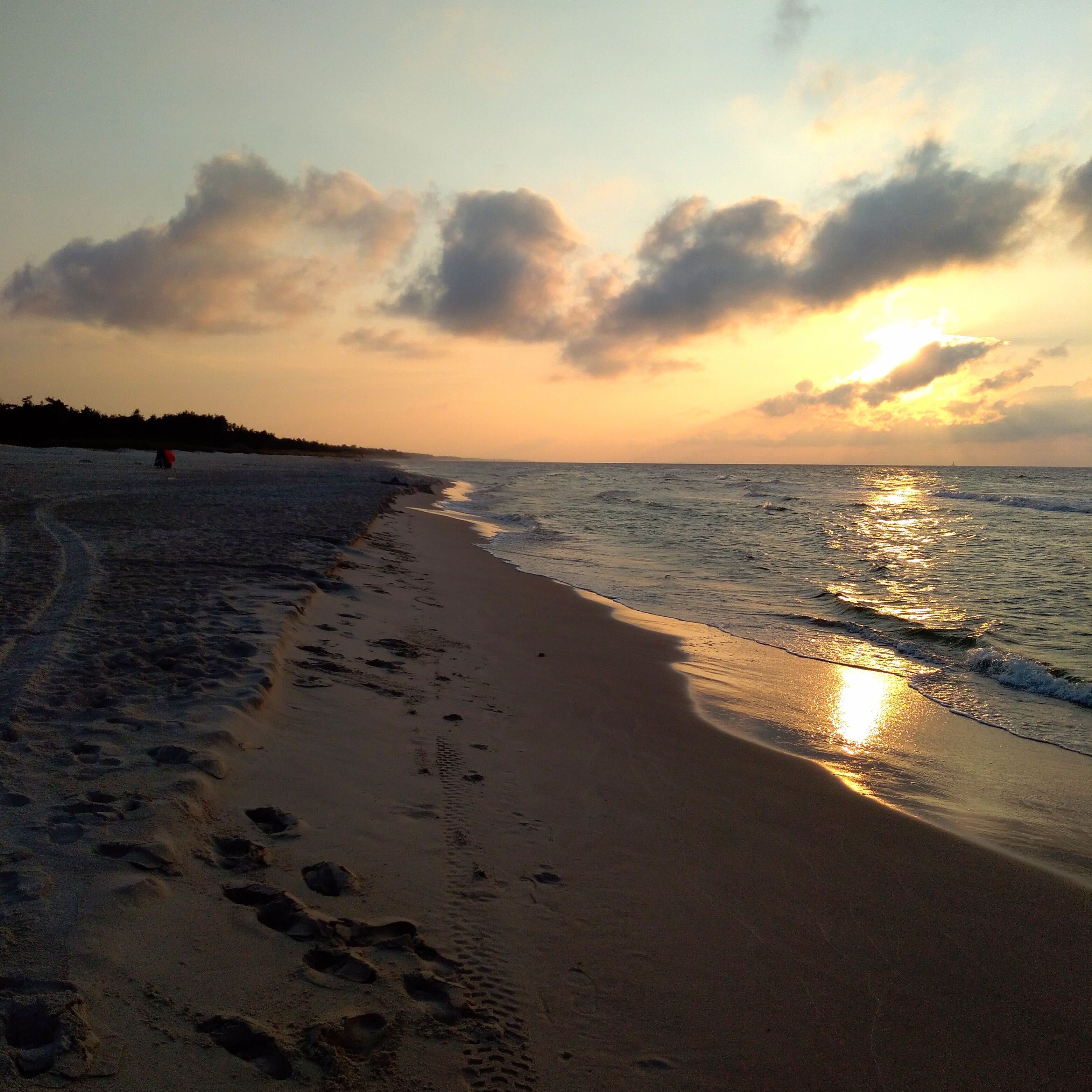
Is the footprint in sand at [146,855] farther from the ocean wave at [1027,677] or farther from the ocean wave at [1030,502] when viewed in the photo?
the ocean wave at [1030,502]

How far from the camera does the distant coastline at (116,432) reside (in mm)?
56312

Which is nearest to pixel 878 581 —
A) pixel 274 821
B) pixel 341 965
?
pixel 274 821

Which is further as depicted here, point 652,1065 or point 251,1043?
point 652,1065

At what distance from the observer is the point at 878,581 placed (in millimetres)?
16062

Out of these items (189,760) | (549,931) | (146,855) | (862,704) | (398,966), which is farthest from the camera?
(862,704)

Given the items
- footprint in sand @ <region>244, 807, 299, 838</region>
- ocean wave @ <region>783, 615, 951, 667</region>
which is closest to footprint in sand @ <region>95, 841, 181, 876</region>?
footprint in sand @ <region>244, 807, 299, 838</region>

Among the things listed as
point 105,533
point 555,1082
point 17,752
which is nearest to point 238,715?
point 17,752

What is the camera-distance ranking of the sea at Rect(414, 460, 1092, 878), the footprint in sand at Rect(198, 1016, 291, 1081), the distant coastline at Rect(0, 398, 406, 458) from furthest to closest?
1. the distant coastline at Rect(0, 398, 406, 458)
2. the sea at Rect(414, 460, 1092, 878)
3. the footprint in sand at Rect(198, 1016, 291, 1081)

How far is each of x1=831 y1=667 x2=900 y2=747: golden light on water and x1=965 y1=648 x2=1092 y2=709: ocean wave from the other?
130cm

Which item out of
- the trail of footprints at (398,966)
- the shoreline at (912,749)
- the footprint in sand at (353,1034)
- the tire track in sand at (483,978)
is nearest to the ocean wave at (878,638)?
the shoreline at (912,749)

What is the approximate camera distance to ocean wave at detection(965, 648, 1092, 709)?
8.33 meters

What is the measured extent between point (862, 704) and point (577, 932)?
561cm

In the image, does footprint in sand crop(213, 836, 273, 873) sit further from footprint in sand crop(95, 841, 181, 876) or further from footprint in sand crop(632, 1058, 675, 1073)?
footprint in sand crop(632, 1058, 675, 1073)

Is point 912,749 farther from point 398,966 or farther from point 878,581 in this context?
point 878,581
